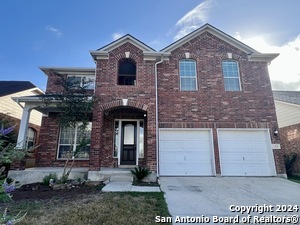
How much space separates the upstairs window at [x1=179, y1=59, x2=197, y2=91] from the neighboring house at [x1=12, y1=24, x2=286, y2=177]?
57 millimetres

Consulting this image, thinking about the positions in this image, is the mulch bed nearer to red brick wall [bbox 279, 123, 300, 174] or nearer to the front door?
the front door

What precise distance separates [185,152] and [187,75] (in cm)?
431

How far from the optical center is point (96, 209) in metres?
4.44

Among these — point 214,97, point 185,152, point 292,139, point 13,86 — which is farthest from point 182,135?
point 13,86

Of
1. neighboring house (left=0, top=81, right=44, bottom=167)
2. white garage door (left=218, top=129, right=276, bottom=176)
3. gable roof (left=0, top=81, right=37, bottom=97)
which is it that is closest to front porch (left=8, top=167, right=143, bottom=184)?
white garage door (left=218, top=129, right=276, bottom=176)

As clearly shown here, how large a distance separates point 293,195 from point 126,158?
7317mm

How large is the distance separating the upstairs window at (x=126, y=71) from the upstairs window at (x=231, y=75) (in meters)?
5.27

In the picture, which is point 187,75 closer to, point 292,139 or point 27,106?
point 292,139

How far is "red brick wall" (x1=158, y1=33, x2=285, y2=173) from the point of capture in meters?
9.41

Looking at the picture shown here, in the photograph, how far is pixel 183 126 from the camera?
9.29 meters

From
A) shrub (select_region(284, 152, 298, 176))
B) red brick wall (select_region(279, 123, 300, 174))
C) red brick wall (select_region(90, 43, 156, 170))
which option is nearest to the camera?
red brick wall (select_region(90, 43, 156, 170))

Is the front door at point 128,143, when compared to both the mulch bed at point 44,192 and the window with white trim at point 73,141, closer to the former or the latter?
the window with white trim at point 73,141

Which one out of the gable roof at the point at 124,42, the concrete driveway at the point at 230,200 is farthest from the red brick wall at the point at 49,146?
the concrete driveway at the point at 230,200

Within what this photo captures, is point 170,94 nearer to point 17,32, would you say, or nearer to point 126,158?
point 126,158
